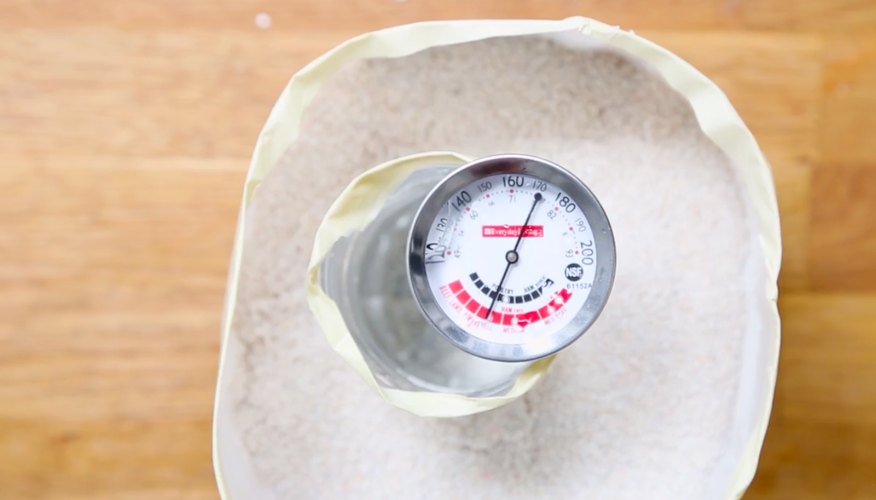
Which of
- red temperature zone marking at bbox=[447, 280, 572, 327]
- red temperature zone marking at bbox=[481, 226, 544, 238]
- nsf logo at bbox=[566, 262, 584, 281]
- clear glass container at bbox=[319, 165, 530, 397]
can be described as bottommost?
clear glass container at bbox=[319, 165, 530, 397]

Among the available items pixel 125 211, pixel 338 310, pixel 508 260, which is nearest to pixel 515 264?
pixel 508 260

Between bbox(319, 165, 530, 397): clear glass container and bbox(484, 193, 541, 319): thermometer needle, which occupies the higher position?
bbox(484, 193, 541, 319): thermometer needle

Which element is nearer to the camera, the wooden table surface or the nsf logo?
A: the nsf logo

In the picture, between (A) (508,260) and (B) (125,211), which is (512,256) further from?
(B) (125,211)

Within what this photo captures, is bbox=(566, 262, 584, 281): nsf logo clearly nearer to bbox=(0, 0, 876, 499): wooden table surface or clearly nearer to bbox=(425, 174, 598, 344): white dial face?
bbox=(425, 174, 598, 344): white dial face

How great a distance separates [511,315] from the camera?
1.72ft

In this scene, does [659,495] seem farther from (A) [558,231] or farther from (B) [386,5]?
(B) [386,5]

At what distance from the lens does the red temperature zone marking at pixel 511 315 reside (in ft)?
1.72

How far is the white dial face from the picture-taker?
1.72 ft

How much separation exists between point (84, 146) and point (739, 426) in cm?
51

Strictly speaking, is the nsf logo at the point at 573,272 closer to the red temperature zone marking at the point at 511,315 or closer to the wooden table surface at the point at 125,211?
the red temperature zone marking at the point at 511,315

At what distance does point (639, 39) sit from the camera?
1.89 ft

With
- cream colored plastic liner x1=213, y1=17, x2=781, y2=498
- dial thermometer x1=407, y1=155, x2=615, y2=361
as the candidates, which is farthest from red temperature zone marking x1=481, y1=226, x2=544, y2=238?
cream colored plastic liner x1=213, y1=17, x2=781, y2=498

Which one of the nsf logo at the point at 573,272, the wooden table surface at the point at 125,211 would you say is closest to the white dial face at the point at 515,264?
the nsf logo at the point at 573,272
